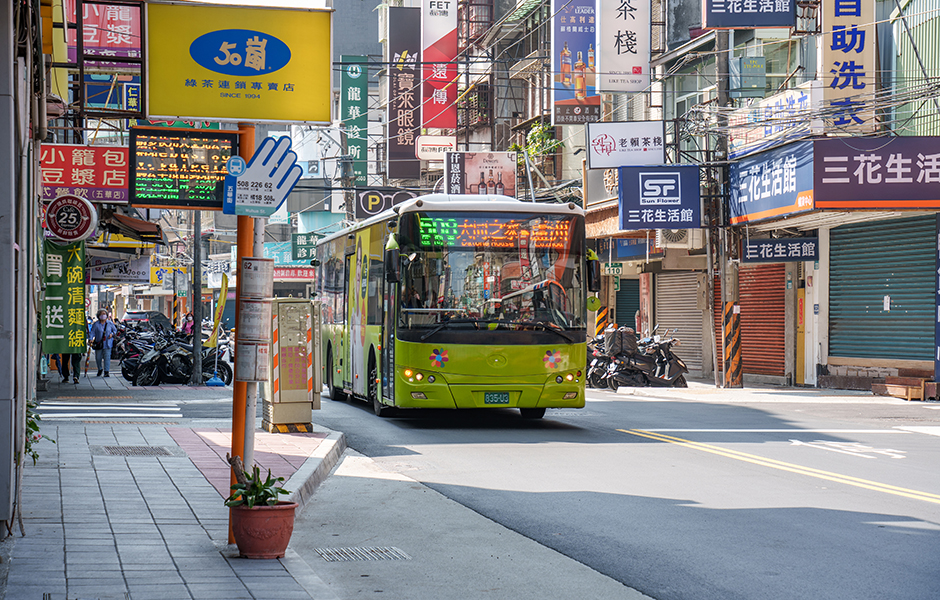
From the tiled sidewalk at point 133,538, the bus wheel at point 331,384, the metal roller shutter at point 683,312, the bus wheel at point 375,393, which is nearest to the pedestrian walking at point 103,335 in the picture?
the bus wheel at point 331,384

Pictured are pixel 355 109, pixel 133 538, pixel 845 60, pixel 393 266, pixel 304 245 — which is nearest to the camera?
pixel 133 538

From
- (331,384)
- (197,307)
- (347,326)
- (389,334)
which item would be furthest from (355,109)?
(389,334)

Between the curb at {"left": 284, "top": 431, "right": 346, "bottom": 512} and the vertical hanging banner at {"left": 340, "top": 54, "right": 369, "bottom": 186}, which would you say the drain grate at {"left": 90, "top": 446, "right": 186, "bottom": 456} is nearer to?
the curb at {"left": 284, "top": 431, "right": 346, "bottom": 512}

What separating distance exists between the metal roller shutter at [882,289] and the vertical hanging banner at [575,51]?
831cm

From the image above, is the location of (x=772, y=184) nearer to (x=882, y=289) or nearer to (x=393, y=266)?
(x=882, y=289)

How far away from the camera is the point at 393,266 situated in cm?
1501

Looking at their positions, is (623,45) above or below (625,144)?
above

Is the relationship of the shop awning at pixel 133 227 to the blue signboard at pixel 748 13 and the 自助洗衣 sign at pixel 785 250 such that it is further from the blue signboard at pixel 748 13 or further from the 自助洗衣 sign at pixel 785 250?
the 自助洗衣 sign at pixel 785 250

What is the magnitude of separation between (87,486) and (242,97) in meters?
4.22

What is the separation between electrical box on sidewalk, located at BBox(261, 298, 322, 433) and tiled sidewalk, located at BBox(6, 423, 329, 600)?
230 centimetres

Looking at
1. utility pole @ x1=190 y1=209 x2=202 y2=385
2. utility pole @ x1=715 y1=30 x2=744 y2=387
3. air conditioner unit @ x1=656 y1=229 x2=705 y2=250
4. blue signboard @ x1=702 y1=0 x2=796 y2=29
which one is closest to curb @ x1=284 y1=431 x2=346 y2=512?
utility pole @ x1=190 y1=209 x2=202 y2=385

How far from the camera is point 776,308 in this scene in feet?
89.5

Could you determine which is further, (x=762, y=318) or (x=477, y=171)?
(x=477, y=171)

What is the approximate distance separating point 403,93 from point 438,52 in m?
2.21
